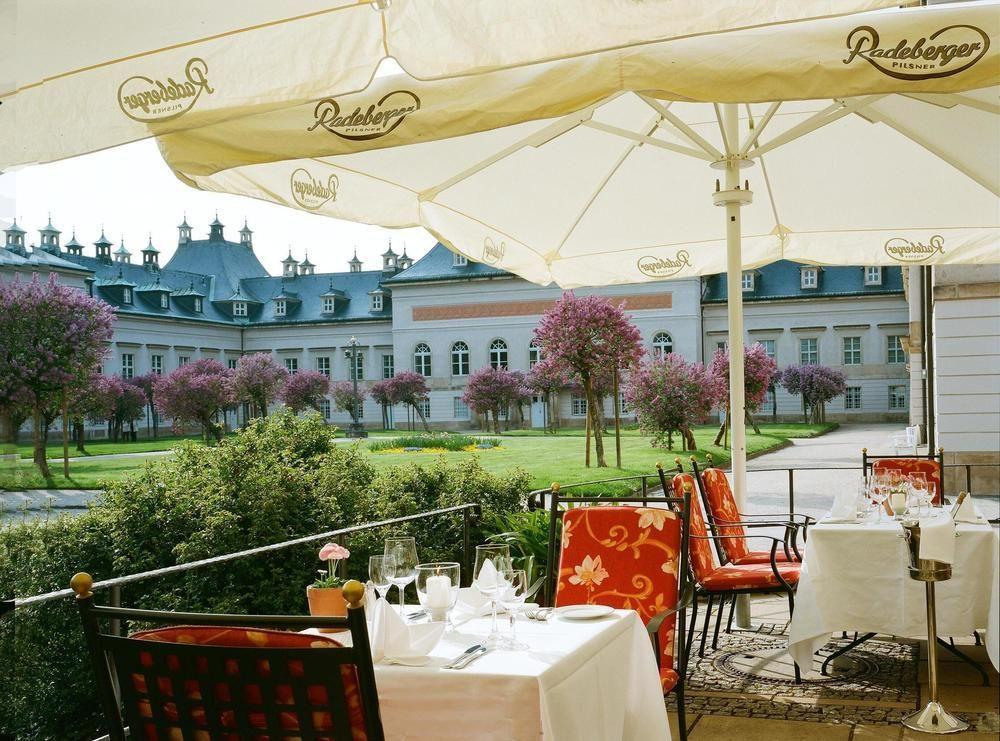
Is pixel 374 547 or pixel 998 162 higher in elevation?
pixel 998 162

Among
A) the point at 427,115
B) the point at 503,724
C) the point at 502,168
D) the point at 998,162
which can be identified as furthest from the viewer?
the point at 502,168

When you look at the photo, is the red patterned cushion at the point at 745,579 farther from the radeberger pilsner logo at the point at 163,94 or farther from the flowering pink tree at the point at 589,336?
the flowering pink tree at the point at 589,336

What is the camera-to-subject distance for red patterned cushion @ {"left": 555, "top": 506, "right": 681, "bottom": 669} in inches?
143

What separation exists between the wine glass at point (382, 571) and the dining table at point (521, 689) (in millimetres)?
233

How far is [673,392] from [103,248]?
143ft

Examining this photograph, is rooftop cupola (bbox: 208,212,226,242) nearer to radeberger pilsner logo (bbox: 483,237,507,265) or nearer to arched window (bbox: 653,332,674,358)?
arched window (bbox: 653,332,674,358)

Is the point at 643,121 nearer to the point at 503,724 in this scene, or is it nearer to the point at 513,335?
the point at 503,724

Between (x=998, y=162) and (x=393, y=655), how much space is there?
4.15m

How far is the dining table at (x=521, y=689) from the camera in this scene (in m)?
2.35

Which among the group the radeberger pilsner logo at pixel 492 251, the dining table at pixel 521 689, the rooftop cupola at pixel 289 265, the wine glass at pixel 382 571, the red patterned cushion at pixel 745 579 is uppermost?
the rooftop cupola at pixel 289 265

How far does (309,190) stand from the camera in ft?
13.3

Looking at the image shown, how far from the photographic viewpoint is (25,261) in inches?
105

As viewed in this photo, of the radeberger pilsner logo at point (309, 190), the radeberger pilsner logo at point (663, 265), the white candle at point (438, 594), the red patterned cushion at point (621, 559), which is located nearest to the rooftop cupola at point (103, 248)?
the radeberger pilsner logo at point (663, 265)

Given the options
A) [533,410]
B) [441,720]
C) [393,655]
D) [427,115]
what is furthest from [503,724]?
[533,410]
